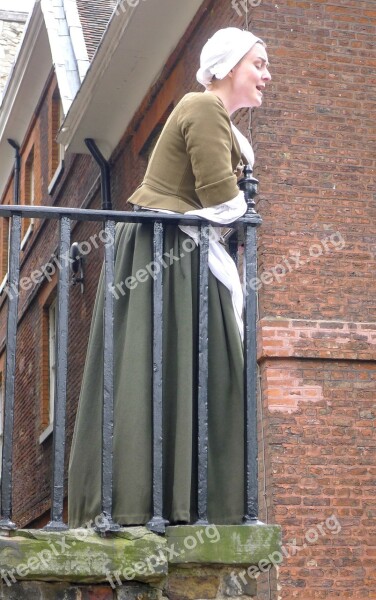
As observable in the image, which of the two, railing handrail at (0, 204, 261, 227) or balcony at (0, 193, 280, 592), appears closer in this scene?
balcony at (0, 193, 280, 592)

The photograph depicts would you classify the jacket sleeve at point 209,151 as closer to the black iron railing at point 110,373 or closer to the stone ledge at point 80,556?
the black iron railing at point 110,373

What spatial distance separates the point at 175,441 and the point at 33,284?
14.7 metres

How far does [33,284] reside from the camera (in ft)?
59.4

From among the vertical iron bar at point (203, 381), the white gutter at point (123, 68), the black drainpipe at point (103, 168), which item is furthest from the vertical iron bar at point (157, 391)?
the black drainpipe at point (103, 168)

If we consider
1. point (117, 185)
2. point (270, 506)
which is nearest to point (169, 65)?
point (117, 185)

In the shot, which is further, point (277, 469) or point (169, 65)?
point (169, 65)

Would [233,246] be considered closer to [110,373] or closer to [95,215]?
[95,215]

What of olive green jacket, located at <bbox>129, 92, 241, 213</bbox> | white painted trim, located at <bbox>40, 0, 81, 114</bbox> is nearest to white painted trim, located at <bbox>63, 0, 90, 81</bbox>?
white painted trim, located at <bbox>40, 0, 81, 114</bbox>

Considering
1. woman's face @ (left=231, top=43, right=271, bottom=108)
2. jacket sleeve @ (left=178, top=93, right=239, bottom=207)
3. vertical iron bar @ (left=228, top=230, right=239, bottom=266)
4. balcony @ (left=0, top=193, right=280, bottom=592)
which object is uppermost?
woman's face @ (left=231, top=43, right=271, bottom=108)

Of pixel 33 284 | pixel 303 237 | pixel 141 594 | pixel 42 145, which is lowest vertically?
pixel 141 594

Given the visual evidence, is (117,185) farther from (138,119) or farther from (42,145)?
(42,145)

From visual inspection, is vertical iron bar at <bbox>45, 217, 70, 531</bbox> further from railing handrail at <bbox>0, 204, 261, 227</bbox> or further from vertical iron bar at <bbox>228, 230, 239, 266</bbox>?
vertical iron bar at <bbox>228, 230, 239, 266</bbox>

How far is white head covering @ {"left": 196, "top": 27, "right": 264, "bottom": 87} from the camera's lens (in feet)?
13.5

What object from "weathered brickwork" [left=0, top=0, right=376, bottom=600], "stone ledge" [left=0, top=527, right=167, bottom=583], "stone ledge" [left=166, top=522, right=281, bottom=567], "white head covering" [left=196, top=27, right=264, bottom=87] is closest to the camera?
"stone ledge" [left=0, top=527, right=167, bottom=583]
